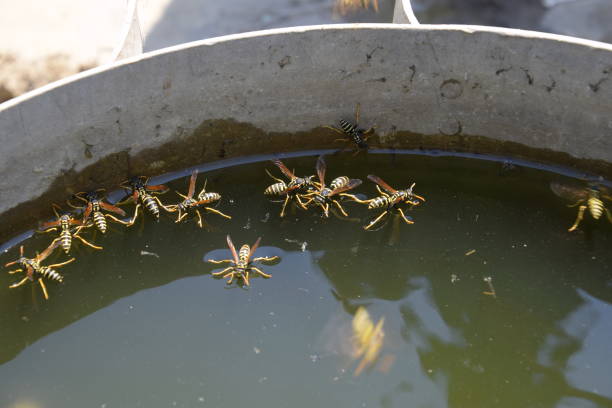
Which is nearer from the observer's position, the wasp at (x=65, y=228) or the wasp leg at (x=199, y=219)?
the wasp at (x=65, y=228)

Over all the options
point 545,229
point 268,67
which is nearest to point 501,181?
point 545,229

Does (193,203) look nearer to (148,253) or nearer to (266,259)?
(148,253)

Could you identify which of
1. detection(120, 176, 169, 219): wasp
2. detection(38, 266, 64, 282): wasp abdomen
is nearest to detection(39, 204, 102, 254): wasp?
detection(38, 266, 64, 282): wasp abdomen

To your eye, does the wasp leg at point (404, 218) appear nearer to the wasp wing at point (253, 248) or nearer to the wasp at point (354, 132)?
the wasp at point (354, 132)

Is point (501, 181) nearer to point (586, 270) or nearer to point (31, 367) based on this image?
point (586, 270)

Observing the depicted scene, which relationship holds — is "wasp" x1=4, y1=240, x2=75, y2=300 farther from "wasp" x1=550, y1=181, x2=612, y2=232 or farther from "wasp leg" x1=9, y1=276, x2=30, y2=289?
"wasp" x1=550, y1=181, x2=612, y2=232

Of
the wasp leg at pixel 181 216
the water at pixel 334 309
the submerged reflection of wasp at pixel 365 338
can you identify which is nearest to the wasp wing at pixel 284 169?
the water at pixel 334 309

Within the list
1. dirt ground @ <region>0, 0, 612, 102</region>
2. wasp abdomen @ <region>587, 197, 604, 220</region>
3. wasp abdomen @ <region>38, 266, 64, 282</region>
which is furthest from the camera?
dirt ground @ <region>0, 0, 612, 102</region>

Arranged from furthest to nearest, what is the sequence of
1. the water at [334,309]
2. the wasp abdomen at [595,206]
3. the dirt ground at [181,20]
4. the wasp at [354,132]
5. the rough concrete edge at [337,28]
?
the dirt ground at [181,20] → the wasp at [354,132] → the wasp abdomen at [595,206] → the rough concrete edge at [337,28] → the water at [334,309]
